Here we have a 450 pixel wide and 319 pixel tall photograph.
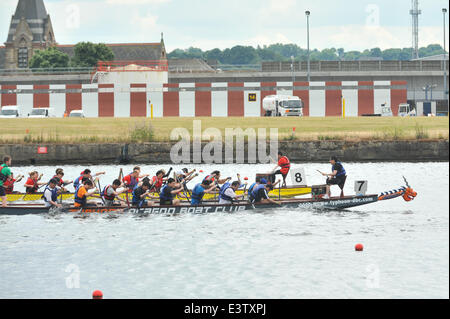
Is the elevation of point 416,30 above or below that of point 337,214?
above

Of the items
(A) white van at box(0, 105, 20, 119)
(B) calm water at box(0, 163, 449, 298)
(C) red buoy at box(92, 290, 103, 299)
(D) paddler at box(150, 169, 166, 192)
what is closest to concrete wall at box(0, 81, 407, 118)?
(A) white van at box(0, 105, 20, 119)

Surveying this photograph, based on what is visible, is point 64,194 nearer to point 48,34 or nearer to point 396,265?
point 396,265

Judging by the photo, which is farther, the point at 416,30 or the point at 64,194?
the point at 416,30

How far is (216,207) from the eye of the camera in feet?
92.7

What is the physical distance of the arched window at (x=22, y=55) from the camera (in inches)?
6388

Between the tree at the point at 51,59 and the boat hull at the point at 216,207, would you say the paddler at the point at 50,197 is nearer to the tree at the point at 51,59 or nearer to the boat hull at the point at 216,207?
the boat hull at the point at 216,207

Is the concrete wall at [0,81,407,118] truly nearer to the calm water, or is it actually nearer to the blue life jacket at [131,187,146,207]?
the calm water

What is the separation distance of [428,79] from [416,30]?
124 feet

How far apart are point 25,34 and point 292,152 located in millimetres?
125414

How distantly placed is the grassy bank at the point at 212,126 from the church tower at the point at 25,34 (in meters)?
105

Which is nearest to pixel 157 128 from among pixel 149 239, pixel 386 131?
pixel 386 131

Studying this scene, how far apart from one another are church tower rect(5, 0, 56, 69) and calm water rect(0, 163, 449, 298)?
5487 inches

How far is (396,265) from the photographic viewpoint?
20.8 metres
